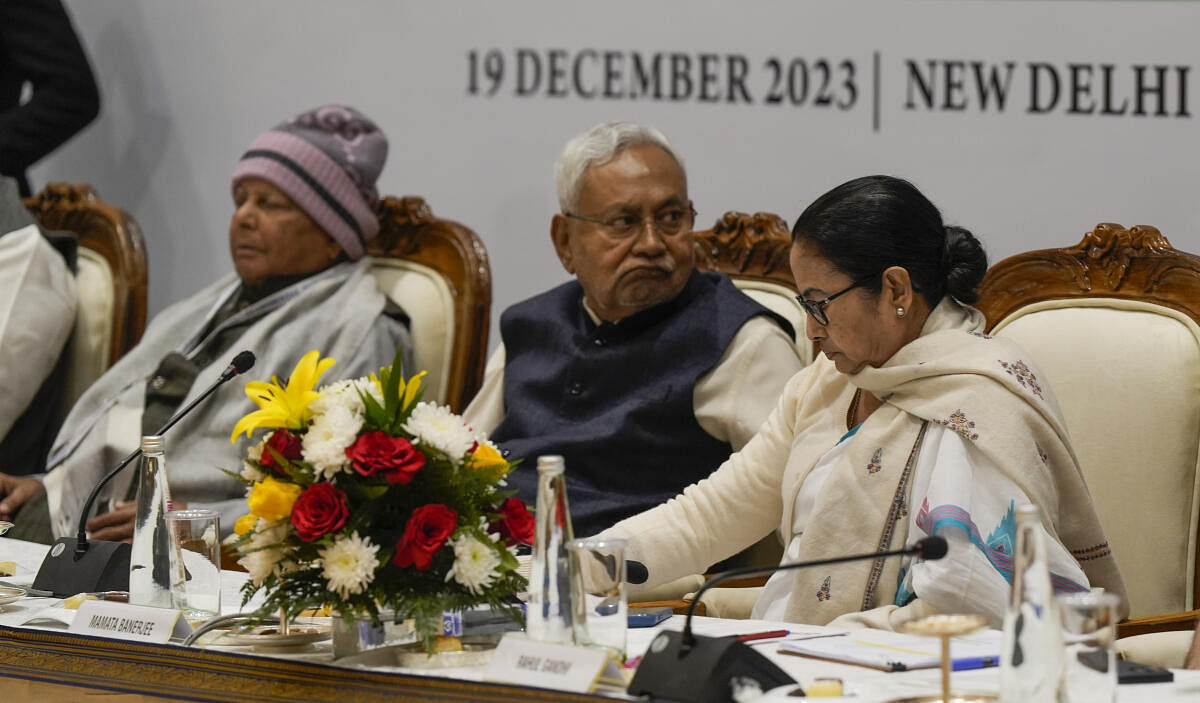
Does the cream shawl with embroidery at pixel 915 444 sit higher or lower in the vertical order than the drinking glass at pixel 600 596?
higher

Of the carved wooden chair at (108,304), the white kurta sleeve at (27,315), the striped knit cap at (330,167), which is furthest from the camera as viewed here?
the carved wooden chair at (108,304)

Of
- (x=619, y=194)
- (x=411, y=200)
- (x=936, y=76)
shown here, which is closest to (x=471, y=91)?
(x=411, y=200)

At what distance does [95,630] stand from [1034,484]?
127 centimetres

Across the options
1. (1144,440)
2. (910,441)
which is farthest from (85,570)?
(1144,440)

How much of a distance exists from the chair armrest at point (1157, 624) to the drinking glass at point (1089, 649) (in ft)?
2.90

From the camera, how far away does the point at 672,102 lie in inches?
137

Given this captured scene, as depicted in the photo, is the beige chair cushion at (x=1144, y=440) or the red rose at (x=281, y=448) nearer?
the red rose at (x=281, y=448)

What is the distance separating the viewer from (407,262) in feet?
11.5

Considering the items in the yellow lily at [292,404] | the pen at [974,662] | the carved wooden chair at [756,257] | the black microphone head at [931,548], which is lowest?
the pen at [974,662]

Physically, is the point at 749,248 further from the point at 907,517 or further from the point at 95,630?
the point at 95,630

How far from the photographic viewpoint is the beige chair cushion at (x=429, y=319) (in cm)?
333

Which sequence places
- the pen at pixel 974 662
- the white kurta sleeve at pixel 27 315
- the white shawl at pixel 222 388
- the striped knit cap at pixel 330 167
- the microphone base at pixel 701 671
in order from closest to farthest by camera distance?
the microphone base at pixel 701 671 → the pen at pixel 974 662 → the white shawl at pixel 222 388 → the striped knit cap at pixel 330 167 → the white kurta sleeve at pixel 27 315

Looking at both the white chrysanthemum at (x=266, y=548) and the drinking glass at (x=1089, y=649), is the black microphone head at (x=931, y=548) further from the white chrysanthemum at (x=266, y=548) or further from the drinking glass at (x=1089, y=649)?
the white chrysanthemum at (x=266, y=548)

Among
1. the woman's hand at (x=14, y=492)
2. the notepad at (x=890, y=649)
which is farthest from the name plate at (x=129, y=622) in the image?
the woman's hand at (x=14, y=492)
